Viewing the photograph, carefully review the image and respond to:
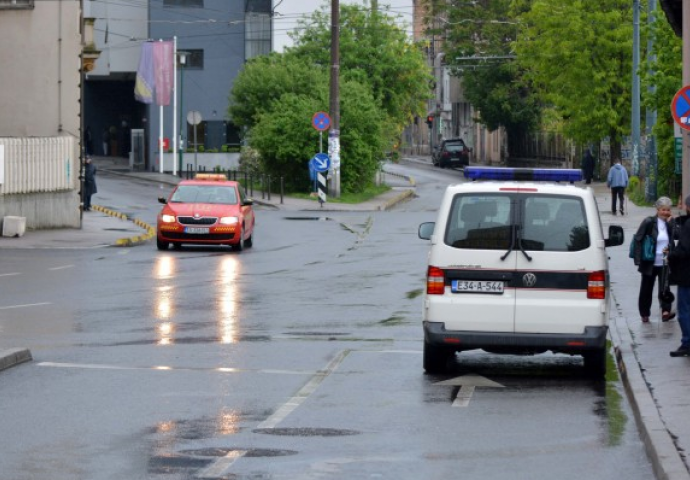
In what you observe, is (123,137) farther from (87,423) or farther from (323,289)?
(87,423)

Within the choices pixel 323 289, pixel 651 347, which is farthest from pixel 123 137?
pixel 651 347

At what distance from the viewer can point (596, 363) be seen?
47.8 ft

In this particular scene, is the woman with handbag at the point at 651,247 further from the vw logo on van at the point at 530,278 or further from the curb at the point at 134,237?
the curb at the point at 134,237

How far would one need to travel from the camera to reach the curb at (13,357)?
14836 millimetres

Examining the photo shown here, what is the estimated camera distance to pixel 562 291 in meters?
14.2

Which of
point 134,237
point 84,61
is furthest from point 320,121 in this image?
point 134,237

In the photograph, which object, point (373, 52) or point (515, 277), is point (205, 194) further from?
point (373, 52)

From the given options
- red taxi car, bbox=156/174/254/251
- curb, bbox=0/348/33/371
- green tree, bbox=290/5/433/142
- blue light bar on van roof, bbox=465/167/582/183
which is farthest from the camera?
green tree, bbox=290/5/433/142

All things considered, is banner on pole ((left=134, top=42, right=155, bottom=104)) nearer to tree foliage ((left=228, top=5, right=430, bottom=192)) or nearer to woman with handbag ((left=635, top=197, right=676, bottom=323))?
tree foliage ((left=228, top=5, right=430, bottom=192))

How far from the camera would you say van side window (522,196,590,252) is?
14210 millimetres

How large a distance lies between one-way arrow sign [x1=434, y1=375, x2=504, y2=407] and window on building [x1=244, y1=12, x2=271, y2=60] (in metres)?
66.1

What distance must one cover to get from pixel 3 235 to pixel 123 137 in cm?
5623

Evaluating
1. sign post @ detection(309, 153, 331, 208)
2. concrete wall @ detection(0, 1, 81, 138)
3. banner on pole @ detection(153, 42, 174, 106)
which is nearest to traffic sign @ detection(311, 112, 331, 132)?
sign post @ detection(309, 153, 331, 208)

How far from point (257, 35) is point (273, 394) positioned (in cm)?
6791
